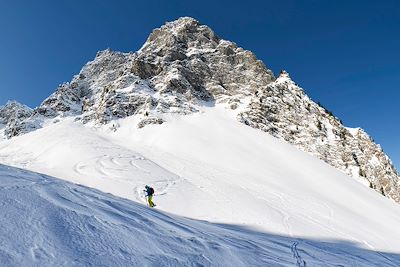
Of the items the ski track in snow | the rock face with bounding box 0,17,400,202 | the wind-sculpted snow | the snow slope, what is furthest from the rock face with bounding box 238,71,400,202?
the wind-sculpted snow

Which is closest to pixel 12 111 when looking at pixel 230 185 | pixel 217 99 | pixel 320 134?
pixel 217 99

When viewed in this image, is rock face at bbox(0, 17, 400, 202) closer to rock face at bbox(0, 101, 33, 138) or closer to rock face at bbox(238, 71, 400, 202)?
rock face at bbox(238, 71, 400, 202)

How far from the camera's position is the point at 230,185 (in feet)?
85.6

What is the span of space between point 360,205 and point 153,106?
35.5 m

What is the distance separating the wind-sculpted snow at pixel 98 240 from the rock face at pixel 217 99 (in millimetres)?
42388

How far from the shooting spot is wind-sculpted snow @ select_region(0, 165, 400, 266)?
513cm

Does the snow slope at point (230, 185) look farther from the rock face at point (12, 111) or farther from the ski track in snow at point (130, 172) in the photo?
the rock face at point (12, 111)

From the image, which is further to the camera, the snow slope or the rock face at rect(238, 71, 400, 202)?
the rock face at rect(238, 71, 400, 202)

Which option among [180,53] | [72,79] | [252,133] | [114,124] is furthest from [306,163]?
[72,79]

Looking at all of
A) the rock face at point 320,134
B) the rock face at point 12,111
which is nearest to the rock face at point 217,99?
the rock face at point 320,134

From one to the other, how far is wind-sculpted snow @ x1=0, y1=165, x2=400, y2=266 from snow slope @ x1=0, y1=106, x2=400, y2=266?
0.09 metres

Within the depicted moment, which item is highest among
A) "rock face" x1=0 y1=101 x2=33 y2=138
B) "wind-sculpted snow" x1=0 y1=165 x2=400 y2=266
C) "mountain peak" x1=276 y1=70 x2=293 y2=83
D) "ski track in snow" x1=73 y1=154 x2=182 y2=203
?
"mountain peak" x1=276 y1=70 x2=293 y2=83

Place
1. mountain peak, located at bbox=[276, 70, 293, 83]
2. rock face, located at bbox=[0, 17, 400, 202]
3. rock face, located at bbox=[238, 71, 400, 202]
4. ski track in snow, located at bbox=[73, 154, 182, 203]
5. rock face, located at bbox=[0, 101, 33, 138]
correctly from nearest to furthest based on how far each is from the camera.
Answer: ski track in snow, located at bbox=[73, 154, 182, 203] < rock face, located at bbox=[238, 71, 400, 202] < rock face, located at bbox=[0, 17, 400, 202] < mountain peak, located at bbox=[276, 70, 293, 83] < rock face, located at bbox=[0, 101, 33, 138]

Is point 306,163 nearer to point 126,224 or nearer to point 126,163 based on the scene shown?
point 126,163
